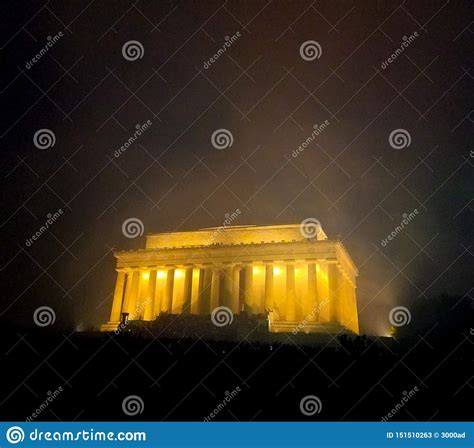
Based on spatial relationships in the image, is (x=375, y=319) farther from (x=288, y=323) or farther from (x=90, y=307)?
(x=90, y=307)

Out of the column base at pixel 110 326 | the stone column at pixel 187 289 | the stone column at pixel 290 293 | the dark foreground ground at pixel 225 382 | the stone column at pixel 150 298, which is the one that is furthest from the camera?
the stone column at pixel 150 298

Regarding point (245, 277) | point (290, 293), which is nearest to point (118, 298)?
point (245, 277)

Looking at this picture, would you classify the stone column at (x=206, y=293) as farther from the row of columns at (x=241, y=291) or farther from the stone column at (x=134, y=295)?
the stone column at (x=134, y=295)

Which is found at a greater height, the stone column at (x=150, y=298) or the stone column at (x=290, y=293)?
the stone column at (x=290, y=293)

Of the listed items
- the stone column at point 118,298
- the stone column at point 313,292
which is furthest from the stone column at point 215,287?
the stone column at point 118,298

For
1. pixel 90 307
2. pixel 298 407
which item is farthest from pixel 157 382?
pixel 90 307

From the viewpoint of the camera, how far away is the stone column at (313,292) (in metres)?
41.8

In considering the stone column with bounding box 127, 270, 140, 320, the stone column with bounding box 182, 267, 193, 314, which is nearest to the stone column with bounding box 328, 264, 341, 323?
the stone column with bounding box 182, 267, 193, 314

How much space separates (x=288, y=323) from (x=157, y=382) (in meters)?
27.2

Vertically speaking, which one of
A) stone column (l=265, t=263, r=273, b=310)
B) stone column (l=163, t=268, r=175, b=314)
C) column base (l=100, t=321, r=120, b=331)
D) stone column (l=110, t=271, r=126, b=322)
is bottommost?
column base (l=100, t=321, r=120, b=331)

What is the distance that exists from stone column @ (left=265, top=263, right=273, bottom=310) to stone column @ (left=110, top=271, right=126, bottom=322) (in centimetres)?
1799

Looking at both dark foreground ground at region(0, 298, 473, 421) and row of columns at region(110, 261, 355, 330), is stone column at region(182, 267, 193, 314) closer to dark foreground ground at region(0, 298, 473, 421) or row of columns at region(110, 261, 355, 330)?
row of columns at region(110, 261, 355, 330)

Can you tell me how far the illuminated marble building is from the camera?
144ft

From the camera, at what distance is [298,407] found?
13922mm
